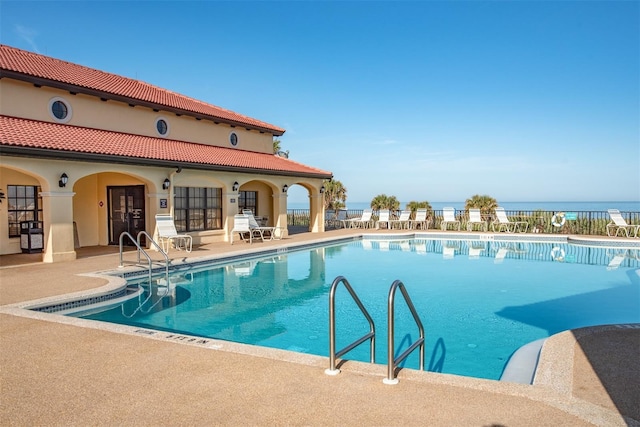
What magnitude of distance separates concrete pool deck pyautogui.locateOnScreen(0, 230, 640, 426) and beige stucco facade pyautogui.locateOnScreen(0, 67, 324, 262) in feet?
24.1

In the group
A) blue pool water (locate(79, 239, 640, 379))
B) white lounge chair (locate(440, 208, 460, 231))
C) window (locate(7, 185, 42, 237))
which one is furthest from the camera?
white lounge chair (locate(440, 208, 460, 231))

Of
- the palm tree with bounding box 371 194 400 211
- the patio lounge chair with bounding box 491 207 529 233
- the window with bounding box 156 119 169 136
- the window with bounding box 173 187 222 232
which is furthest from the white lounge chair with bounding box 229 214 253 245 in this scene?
the patio lounge chair with bounding box 491 207 529 233

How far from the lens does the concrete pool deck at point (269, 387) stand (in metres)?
3.13

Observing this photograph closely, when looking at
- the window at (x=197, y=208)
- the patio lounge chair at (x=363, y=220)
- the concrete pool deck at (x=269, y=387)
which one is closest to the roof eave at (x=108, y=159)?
the window at (x=197, y=208)

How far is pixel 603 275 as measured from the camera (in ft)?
39.5

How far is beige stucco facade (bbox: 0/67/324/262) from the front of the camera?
11.6 metres

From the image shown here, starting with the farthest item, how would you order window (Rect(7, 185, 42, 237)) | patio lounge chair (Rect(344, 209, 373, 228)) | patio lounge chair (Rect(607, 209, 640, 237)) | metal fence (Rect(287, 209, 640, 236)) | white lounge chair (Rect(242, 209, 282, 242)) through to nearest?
patio lounge chair (Rect(344, 209, 373, 228))
metal fence (Rect(287, 209, 640, 236))
patio lounge chair (Rect(607, 209, 640, 237))
white lounge chair (Rect(242, 209, 282, 242))
window (Rect(7, 185, 42, 237))

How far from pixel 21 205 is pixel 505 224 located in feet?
67.0

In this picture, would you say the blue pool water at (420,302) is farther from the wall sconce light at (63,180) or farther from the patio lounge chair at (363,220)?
the patio lounge chair at (363,220)

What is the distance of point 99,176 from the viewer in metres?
15.8

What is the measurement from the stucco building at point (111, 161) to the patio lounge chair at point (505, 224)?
31.5 feet

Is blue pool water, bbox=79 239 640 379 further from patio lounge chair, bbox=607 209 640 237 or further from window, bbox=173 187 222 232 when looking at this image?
window, bbox=173 187 222 232

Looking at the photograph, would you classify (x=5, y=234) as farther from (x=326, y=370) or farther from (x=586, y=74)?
(x=586, y=74)

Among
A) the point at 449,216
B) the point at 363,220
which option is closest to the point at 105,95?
the point at 363,220
